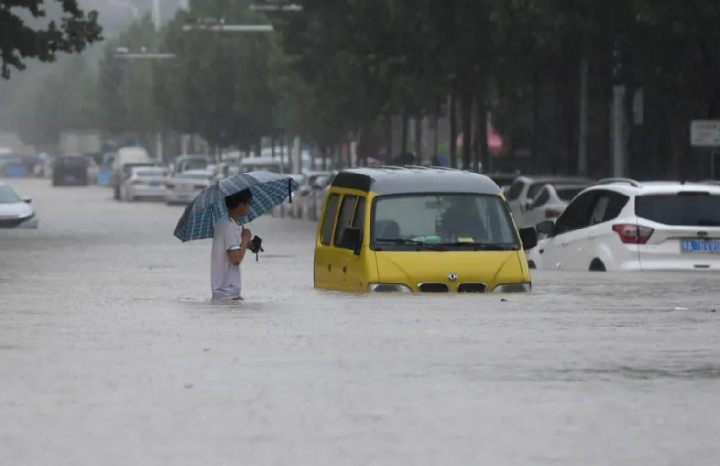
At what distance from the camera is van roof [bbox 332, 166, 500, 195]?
22.5 m

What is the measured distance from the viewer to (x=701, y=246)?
25312 mm

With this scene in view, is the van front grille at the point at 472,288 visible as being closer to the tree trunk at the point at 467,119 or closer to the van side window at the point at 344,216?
the van side window at the point at 344,216

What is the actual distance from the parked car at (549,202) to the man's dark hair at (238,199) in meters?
A: 16.8

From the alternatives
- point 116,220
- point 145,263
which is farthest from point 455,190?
point 116,220

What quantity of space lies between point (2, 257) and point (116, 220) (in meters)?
28.2

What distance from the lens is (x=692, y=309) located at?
2056 centimetres

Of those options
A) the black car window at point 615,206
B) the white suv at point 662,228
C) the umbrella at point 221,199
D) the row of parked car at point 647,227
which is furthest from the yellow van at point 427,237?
the black car window at point 615,206

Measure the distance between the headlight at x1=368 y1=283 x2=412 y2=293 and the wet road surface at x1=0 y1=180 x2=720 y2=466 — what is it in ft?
1.16

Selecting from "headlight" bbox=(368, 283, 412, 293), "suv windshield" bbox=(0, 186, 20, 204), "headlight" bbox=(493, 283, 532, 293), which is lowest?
"suv windshield" bbox=(0, 186, 20, 204)

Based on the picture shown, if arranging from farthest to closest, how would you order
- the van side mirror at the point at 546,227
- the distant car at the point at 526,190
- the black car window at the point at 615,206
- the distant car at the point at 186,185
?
the distant car at the point at 186,185 < the distant car at the point at 526,190 < the van side mirror at the point at 546,227 < the black car window at the point at 615,206

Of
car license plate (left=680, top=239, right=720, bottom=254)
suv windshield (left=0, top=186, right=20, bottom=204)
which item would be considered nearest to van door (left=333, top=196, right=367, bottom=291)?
car license plate (left=680, top=239, right=720, bottom=254)

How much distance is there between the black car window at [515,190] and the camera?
4100 cm

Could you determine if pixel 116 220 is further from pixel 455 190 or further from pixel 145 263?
pixel 455 190

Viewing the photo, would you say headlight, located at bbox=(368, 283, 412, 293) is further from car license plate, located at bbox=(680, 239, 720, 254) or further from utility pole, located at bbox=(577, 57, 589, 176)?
utility pole, located at bbox=(577, 57, 589, 176)
